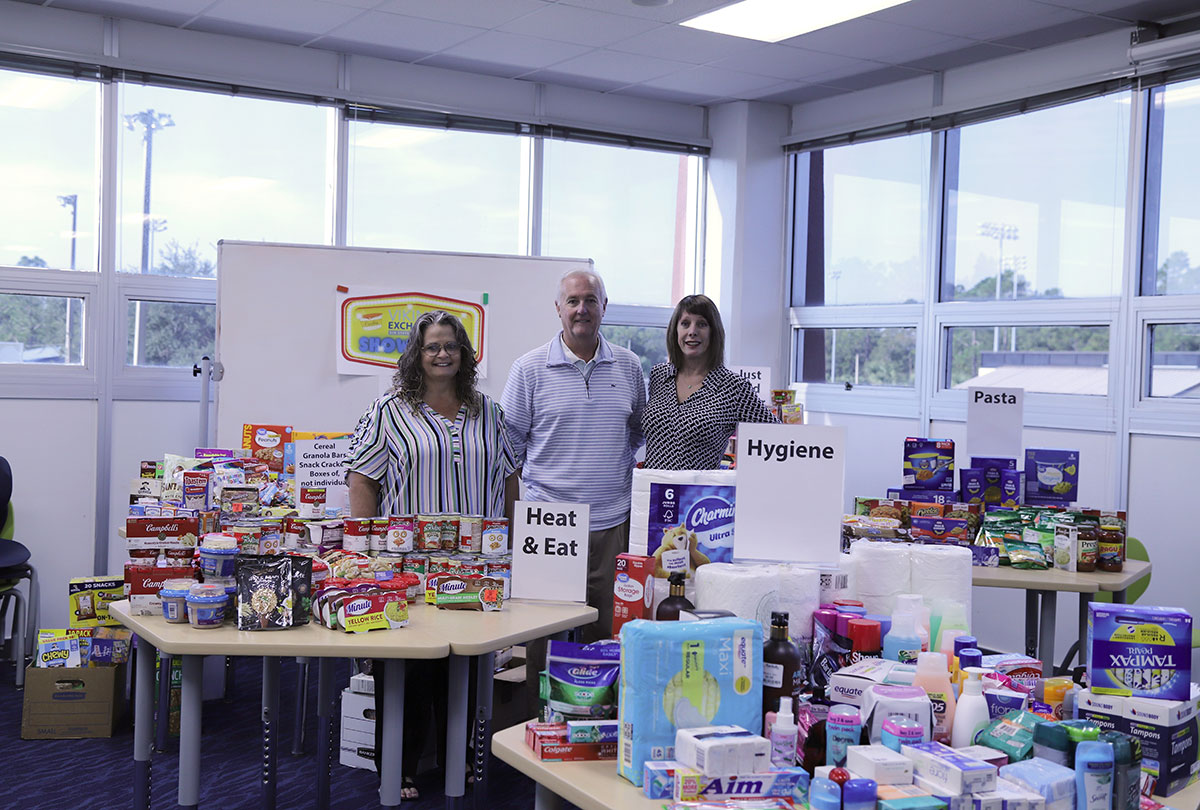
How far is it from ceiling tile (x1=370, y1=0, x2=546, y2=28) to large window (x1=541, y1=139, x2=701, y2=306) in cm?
161

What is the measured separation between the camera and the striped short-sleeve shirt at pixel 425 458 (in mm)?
3447

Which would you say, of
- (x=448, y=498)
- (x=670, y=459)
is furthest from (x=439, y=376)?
(x=670, y=459)

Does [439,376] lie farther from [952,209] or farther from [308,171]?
[952,209]

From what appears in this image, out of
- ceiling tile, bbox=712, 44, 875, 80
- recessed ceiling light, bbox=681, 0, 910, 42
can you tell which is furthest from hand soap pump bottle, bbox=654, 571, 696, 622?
ceiling tile, bbox=712, 44, 875, 80

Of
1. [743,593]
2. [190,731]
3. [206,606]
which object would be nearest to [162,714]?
[190,731]

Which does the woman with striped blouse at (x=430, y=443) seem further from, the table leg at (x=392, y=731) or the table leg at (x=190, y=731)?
the table leg at (x=190, y=731)

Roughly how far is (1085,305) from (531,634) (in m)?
4.08

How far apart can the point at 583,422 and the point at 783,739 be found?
2230mm

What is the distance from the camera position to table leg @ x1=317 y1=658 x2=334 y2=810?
3.40 meters

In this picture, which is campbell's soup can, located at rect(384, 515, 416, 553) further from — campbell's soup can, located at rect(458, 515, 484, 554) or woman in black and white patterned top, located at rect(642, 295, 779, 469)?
woman in black and white patterned top, located at rect(642, 295, 779, 469)

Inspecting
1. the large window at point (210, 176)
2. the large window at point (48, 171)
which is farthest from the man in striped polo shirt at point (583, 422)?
the large window at point (48, 171)

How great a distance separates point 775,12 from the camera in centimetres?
525

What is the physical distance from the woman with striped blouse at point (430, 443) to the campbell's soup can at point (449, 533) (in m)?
0.27

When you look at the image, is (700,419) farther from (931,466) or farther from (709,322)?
(931,466)
